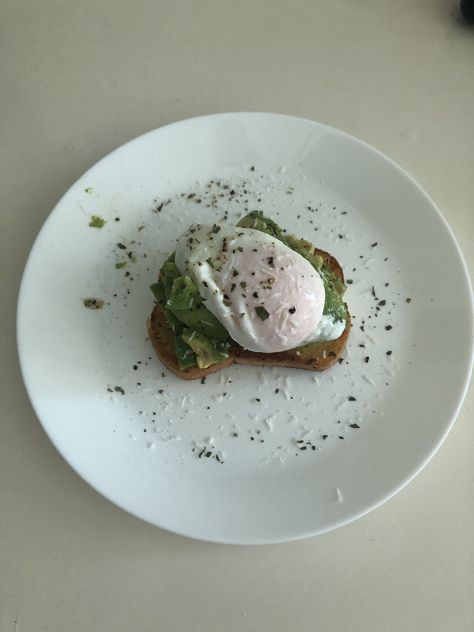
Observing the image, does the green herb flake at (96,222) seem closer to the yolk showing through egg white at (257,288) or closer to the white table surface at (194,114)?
the white table surface at (194,114)

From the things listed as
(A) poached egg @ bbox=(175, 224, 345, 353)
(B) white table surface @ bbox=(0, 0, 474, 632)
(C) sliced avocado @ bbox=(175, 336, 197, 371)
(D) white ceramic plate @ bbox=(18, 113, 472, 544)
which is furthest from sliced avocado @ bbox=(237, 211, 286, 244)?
(B) white table surface @ bbox=(0, 0, 474, 632)

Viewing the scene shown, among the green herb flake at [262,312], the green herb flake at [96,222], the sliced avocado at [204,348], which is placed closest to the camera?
the green herb flake at [262,312]

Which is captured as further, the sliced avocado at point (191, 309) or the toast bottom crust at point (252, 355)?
the toast bottom crust at point (252, 355)

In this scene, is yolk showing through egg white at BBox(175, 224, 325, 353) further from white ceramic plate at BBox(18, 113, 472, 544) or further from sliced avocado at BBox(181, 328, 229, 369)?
white ceramic plate at BBox(18, 113, 472, 544)

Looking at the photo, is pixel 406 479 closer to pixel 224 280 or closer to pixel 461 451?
pixel 461 451

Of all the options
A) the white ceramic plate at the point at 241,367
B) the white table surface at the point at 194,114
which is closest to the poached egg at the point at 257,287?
the white ceramic plate at the point at 241,367

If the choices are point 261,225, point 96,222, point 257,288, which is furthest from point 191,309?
point 96,222

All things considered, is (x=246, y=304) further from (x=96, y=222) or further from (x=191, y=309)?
(x=96, y=222)

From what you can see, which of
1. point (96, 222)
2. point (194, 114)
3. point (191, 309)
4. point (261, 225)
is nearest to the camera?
point (191, 309)
